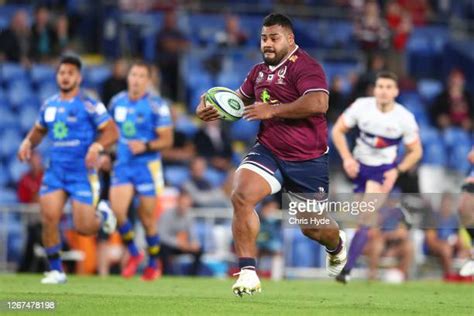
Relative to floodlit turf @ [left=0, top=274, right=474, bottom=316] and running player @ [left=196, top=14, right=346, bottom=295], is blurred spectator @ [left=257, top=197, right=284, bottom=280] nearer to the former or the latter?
floodlit turf @ [left=0, top=274, right=474, bottom=316]

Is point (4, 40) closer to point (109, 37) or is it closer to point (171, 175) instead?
point (109, 37)

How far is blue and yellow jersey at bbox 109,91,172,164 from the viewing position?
17844mm

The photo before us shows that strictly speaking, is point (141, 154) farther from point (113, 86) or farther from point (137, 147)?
point (113, 86)

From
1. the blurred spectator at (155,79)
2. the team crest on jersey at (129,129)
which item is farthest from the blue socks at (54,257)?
the blurred spectator at (155,79)

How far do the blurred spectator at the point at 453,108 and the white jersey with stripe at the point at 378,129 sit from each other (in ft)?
30.7

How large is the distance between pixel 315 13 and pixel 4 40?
815cm

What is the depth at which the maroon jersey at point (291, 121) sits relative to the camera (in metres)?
12.4

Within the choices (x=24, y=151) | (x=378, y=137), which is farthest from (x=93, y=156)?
(x=378, y=137)

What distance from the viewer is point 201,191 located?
2239 cm

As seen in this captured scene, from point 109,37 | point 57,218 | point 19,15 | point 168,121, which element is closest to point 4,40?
→ point 19,15

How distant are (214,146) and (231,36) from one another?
3467 mm

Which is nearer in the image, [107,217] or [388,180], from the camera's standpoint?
[388,180]

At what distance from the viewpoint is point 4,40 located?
Answer: 2398cm

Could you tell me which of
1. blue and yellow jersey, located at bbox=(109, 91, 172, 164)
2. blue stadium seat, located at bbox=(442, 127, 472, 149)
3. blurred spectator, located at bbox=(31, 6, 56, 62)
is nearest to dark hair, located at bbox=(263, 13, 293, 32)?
blue and yellow jersey, located at bbox=(109, 91, 172, 164)
